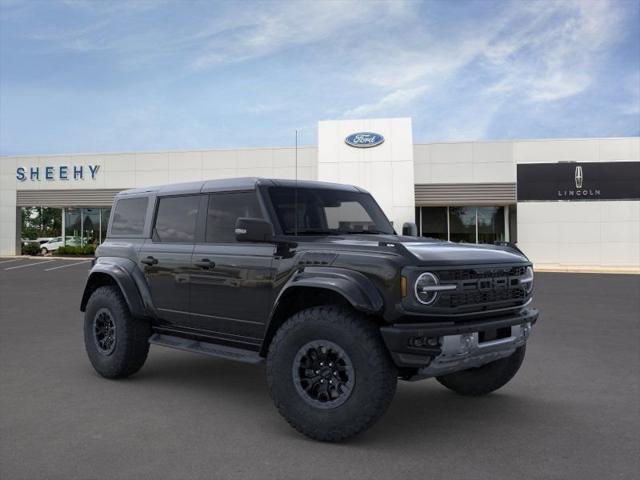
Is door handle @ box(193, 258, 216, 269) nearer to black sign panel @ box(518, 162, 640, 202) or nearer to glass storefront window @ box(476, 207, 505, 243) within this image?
black sign panel @ box(518, 162, 640, 202)

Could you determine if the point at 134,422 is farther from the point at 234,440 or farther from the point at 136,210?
the point at 136,210

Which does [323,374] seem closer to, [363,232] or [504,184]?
[363,232]

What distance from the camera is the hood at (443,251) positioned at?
402cm

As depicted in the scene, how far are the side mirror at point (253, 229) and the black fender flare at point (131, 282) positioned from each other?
1752mm

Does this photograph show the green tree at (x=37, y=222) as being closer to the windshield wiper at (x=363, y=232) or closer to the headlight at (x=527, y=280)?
the windshield wiper at (x=363, y=232)

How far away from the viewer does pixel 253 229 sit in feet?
14.4

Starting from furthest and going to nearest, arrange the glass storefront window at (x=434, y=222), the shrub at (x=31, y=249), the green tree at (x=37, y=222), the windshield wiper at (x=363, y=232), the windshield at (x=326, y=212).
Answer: the green tree at (x=37, y=222), the shrub at (x=31, y=249), the glass storefront window at (x=434, y=222), the windshield wiper at (x=363, y=232), the windshield at (x=326, y=212)

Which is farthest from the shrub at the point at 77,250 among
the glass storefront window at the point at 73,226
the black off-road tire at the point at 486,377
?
the black off-road tire at the point at 486,377

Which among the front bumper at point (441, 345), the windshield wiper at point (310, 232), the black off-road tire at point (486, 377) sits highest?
the windshield wiper at point (310, 232)

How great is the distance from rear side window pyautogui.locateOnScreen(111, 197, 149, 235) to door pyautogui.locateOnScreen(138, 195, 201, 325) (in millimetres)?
283

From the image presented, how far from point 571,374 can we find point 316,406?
3502 mm

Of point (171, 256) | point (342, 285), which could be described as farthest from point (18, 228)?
point (342, 285)

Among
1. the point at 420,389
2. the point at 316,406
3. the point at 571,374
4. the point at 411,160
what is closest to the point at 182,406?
the point at 316,406

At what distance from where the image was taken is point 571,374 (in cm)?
623
